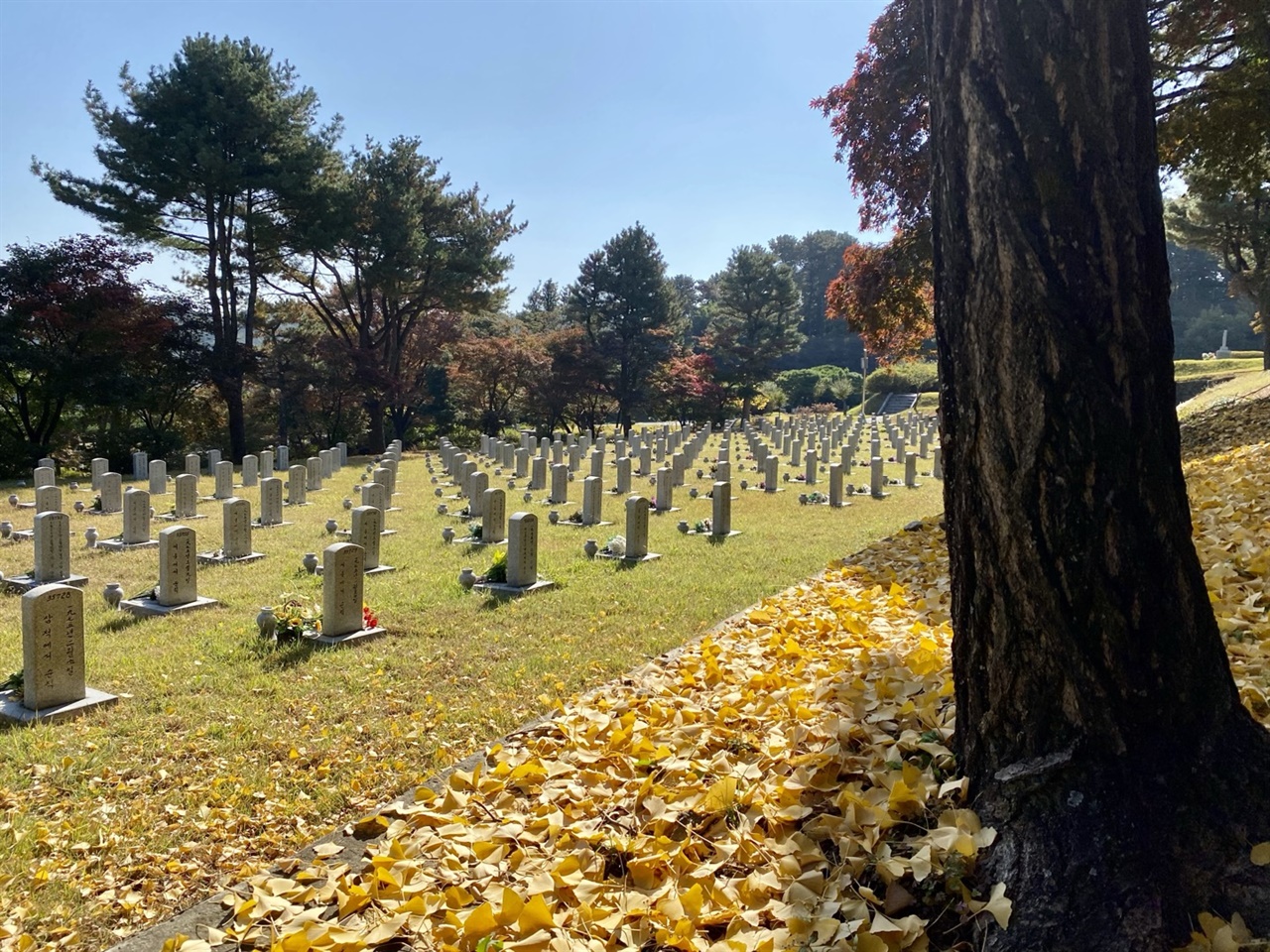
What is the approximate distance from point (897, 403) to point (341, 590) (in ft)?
163

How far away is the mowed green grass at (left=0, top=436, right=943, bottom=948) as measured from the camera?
313cm

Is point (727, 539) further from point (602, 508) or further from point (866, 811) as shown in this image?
point (866, 811)

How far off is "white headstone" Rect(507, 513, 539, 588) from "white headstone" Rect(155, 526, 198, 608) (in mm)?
2678

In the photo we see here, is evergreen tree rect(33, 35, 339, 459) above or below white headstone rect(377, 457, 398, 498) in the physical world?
above

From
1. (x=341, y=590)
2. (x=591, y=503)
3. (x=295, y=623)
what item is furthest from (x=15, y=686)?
(x=591, y=503)

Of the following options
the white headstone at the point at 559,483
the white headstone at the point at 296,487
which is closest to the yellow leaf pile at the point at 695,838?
the white headstone at the point at 559,483

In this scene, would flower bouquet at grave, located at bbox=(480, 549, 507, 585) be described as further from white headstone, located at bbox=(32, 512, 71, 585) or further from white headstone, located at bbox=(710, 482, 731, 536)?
white headstone, located at bbox=(32, 512, 71, 585)

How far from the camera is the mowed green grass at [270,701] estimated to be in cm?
313

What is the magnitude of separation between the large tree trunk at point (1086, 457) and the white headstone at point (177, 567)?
6.70 m

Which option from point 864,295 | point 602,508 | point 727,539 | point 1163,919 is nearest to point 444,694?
point 1163,919

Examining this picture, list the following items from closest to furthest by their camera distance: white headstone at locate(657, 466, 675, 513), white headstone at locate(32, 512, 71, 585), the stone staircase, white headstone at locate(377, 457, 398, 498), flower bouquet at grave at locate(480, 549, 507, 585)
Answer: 1. flower bouquet at grave at locate(480, 549, 507, 585)
2. white headstone at locate(32, 512, 71, 585)
3. white headstone at locate(657, 466, 675, 513)
4. white headstone at locate(377, 457, 398, 498)
5. the stone staircase

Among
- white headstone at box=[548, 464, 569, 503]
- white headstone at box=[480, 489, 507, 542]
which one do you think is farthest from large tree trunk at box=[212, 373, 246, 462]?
white headstone at box=[480, 489, 507, 542]

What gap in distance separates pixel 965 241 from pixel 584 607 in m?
4.94

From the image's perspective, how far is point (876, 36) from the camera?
11.1 m
